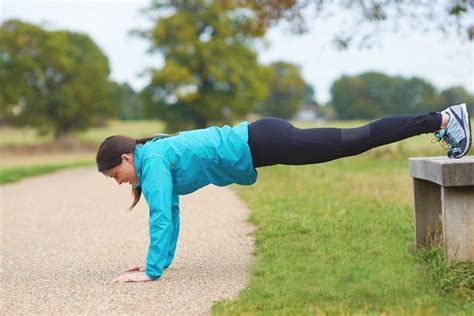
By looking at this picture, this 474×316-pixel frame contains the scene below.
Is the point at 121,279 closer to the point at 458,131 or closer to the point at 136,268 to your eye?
the point at 136,268

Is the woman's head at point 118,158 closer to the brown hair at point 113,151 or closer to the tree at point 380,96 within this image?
the brown hair at point 113,151

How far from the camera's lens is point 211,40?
152 ft

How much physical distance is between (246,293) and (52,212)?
6950 millimetres

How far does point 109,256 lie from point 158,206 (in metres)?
1.90

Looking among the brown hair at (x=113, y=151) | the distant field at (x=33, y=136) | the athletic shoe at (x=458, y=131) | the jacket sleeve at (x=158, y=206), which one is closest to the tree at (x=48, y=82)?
the distant field at (x=33, y=136)

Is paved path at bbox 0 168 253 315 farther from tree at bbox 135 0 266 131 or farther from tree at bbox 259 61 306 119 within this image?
tree at bbox 259 61 306 119

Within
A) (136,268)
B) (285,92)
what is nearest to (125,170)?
(136,268)

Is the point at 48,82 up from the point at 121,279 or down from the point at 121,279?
up

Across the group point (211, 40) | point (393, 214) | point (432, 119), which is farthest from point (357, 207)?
point (211, 40)

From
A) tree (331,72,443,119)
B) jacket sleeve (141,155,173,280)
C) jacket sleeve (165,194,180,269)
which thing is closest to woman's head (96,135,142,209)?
jacket sleeve (141,155,173,280)

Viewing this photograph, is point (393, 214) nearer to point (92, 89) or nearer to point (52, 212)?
point (52, 212)

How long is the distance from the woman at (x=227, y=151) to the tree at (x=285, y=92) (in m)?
61.5

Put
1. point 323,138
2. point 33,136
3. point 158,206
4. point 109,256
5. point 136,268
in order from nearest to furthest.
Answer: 1. point 158,206
2. point 323,138
3. point 136,268
4. point 109,256
5. point 33,136

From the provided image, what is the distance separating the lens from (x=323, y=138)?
526 centimetres
